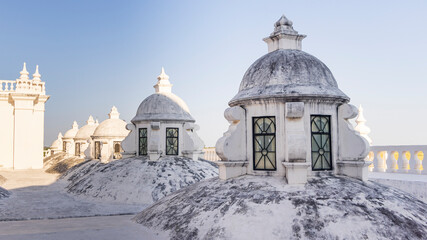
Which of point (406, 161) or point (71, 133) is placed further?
point (71, 133)

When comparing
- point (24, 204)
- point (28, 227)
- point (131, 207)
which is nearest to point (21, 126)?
point (24, 204)

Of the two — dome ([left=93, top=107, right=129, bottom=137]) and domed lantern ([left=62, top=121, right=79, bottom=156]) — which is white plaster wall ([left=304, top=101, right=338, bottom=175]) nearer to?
dome ([left=93, top=107, right=129, bottom=137])

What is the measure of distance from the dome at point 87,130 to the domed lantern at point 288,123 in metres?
28.8

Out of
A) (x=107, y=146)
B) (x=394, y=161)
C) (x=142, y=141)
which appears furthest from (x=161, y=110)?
(x=394, y=161)

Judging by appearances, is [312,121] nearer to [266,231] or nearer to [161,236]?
[266,231]

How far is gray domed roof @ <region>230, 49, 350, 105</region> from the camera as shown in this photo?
31.3ft

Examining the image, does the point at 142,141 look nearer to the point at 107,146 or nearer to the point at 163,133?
the point at 163,133

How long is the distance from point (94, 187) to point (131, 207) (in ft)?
12.5

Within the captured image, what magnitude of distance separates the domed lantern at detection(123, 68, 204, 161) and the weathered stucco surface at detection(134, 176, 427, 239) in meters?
9.22

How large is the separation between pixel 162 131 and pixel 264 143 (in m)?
10.1

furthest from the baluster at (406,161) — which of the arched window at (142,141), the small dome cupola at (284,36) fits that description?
the arched window at (142,141)

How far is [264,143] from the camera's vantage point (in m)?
9.85

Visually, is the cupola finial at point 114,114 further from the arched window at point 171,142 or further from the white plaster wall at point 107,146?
the arched window at point 171,142

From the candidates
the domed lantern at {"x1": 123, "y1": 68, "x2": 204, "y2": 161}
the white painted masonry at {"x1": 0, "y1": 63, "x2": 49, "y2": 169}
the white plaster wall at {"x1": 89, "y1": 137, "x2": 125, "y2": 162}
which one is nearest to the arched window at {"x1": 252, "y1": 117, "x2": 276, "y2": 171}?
the domed lantern at {"x1": 123, "y1": 68, "x2": 204, "y2": 161}
